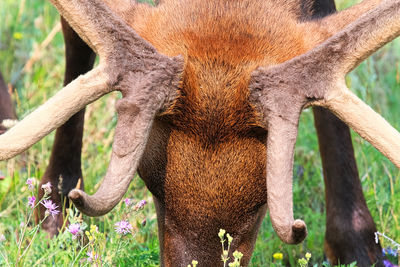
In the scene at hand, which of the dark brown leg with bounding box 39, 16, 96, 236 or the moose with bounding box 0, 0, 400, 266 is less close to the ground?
the dark brown leg with bounding box 39, 16, 96, 236

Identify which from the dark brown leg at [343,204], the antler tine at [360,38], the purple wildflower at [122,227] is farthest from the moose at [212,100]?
the dark brown leg at [343,204]

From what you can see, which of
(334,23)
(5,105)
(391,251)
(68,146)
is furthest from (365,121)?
(5,105)

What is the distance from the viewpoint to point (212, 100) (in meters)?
3.07

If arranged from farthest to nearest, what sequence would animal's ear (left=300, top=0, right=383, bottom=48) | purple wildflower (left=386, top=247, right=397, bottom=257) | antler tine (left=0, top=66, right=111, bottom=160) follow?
purple wildflower (left=386, top=247, right=397, bottom=257) → animal's ear (left=300, top=0, right=383, bottom=48) → antler tine (left=0, top=66, right=111, bottom=160)

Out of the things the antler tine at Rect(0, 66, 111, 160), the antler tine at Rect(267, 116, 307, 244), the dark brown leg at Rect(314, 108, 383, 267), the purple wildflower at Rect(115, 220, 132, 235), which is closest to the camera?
the antler tine at Rect(267, 116, 307, 244)

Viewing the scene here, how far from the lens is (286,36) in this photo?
10.6ft

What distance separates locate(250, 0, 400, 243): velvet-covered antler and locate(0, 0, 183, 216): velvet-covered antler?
1.29ft

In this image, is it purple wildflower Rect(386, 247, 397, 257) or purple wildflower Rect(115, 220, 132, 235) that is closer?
purple wildflower Rect(115, 220, 132, 235)

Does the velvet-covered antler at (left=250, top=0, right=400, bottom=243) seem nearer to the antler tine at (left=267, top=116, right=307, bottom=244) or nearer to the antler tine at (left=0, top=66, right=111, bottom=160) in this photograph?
the antler tine at (left=267, top=116, right=307, bottom=244)

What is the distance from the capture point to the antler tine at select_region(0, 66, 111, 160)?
2885 mm

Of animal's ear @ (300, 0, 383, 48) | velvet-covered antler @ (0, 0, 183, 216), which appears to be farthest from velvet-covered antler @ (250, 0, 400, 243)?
velvet-covered antler @ (0, 0, 183, 216)

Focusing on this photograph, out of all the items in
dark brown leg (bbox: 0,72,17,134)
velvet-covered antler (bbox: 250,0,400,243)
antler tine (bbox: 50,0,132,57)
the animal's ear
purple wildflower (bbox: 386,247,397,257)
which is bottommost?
purple wildflower (bbox: 386,247,397,257)

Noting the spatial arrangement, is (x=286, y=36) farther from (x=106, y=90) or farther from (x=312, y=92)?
(x=106, y=90)

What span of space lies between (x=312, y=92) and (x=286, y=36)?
336 millimetres
